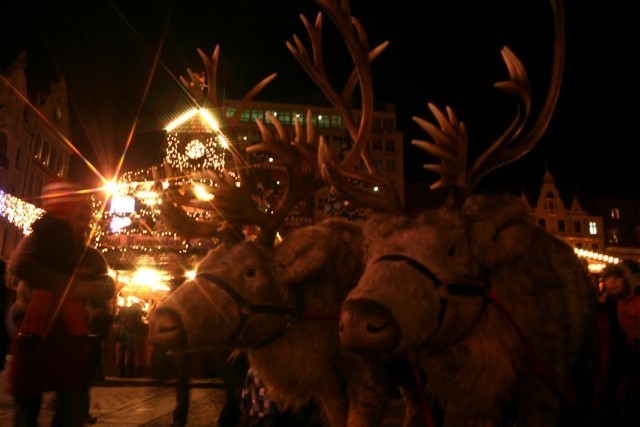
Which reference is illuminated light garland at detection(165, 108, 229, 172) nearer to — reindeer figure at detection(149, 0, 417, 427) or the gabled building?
reindeer figure at detection(149, 0, 417, 427)

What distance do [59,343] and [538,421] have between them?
3.29m

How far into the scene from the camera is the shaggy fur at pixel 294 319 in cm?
403

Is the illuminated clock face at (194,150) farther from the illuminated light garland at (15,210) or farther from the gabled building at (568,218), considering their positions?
the gabled building at (568,218)

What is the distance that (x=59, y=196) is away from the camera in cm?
395

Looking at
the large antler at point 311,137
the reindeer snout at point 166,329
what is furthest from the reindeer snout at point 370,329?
the large antler at point 311,137

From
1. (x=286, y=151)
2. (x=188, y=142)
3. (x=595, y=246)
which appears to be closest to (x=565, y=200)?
(x=595, y=246)

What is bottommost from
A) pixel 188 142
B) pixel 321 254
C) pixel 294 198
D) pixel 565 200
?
pixel 321 254

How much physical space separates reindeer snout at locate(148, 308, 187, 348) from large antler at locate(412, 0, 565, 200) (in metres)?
2.17

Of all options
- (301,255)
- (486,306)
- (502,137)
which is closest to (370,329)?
(486,306)

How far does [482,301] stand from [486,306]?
0.24ft

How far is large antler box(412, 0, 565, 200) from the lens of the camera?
3.70m

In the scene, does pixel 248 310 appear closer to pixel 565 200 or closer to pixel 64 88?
pixel 64 88

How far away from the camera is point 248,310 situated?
413cm

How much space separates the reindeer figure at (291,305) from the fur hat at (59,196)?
108 centimetres
